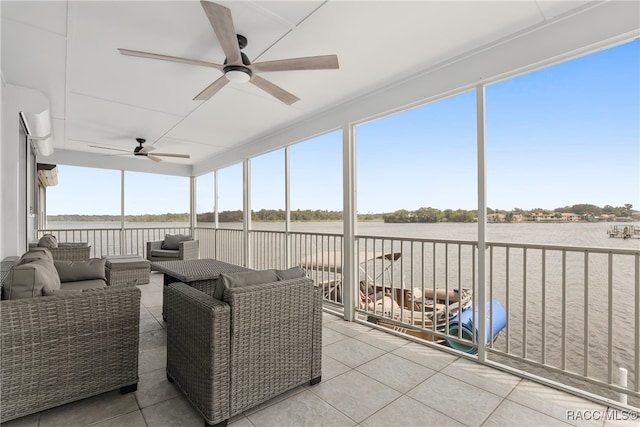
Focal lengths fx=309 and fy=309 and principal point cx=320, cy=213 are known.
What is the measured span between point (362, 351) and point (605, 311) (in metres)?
1.82

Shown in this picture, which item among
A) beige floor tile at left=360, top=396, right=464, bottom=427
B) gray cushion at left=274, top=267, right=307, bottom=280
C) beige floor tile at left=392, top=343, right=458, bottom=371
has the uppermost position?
gray cushion at left=274, top=267, right=307, bottom=280

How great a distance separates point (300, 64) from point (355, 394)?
7.46ft

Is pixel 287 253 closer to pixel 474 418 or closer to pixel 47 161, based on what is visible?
pixel 474 418

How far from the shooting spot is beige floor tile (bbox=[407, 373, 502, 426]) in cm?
180

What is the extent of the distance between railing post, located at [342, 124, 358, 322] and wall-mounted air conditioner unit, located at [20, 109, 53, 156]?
3.38m

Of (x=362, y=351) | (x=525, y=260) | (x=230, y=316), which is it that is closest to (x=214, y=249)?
(x=362, y=351)

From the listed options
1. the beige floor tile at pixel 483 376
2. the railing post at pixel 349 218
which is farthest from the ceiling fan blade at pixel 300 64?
the beige floor tile at pixel 483 376

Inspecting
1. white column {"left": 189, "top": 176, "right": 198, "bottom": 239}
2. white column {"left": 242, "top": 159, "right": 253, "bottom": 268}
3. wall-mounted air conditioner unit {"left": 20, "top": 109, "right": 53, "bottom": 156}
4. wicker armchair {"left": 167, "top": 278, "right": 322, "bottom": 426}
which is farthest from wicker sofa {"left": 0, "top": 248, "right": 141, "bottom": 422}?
white column {"left": 189, "top": 176, "right": 198, "bottom": 239}

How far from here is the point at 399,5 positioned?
6.53 ft

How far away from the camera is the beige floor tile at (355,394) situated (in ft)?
6.04

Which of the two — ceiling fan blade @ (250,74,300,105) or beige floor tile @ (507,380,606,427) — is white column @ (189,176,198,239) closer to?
ceiling fan blade @ (250,74,300,105)

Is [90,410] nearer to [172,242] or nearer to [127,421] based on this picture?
[127,421]

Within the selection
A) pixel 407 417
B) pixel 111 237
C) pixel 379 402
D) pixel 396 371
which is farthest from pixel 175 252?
pixel 407 417

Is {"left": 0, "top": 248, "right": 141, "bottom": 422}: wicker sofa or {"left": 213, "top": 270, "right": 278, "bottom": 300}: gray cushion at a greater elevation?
{"left": 213, "top": 270, "right": 278, "bottom": 300}: gray cushion
